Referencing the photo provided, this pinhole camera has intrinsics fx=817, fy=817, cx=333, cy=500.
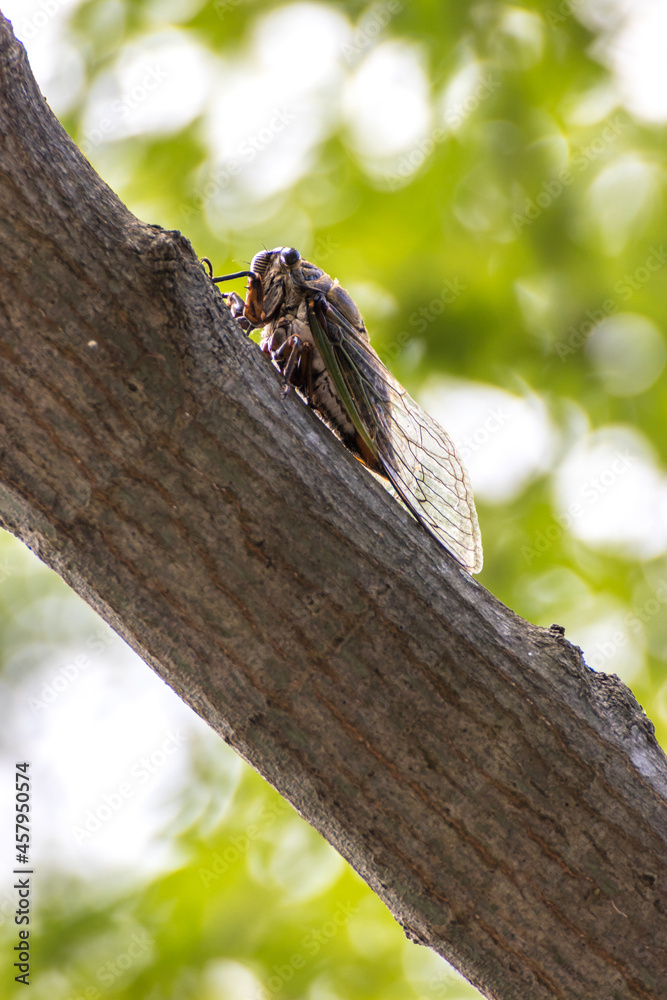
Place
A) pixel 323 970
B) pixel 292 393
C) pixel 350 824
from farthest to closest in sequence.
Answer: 1. pixel 323 970
2. pixel 292 393
3. pixel 350 824

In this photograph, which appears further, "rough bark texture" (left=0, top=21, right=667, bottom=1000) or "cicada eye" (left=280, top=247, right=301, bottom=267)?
"cicada eye" (left=280, top=247, right=301, bottom=267)

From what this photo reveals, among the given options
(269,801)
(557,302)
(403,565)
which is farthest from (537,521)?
(403,565)

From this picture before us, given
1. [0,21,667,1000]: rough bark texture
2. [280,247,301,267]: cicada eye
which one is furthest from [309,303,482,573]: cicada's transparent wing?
[0,21,667,1000]: rough bark texture

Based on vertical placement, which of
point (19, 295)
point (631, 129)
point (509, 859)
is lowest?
point (509, 859)

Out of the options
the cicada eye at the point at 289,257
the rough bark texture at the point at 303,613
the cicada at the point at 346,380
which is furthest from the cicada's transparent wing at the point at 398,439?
the rough bark texture at the point at 303,613

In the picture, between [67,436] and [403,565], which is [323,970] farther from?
[67,436]

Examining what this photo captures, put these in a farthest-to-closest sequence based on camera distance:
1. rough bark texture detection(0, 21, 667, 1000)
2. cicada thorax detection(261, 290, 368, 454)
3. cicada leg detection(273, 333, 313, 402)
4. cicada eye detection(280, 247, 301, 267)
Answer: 1. cicada eye detection(280, 247, 301, 267)
2. cicada thorax detection(261, 290, 368, 454)
3. cicada leg detection(273, 333, 313, 402)
4. rough bark texture detection(0, 21, 667, 1000)

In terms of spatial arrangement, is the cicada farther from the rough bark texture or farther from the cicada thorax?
the rough bark texture

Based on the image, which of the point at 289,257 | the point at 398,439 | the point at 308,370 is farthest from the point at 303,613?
the point at 289,257
